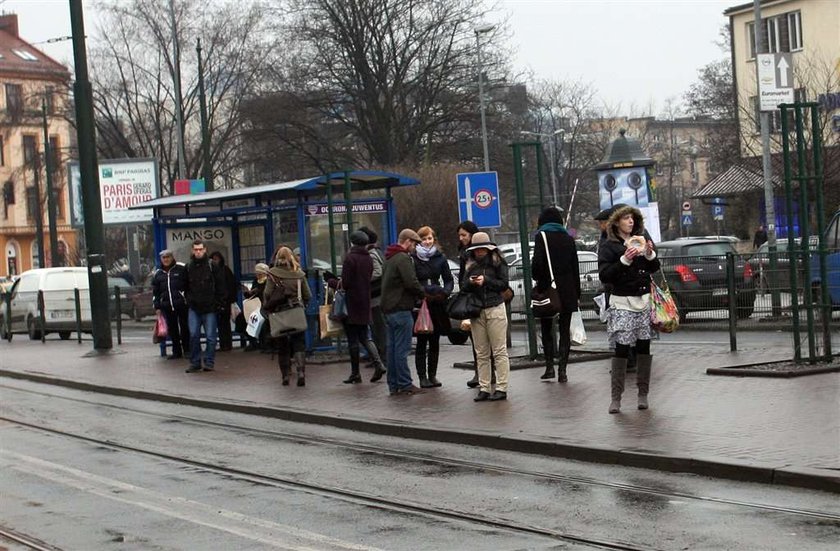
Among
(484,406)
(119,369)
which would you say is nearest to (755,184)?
(119,369)

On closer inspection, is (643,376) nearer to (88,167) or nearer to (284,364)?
(284,364)

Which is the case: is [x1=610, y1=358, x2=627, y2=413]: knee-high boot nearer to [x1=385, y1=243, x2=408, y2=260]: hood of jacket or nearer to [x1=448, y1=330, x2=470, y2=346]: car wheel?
[x1=448, y1=330, x2=470, y2=346]: car wheel

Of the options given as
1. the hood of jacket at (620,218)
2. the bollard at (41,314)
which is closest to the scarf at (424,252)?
the hood of jacket at (620,218)

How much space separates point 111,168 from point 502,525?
36894 millimetres

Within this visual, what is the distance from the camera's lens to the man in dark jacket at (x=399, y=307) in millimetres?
14359

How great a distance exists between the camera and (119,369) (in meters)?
21.0

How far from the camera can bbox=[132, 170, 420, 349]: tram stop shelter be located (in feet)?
65.9

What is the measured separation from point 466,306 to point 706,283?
6.90 metres

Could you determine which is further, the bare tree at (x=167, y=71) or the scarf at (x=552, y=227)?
the bare tree at (x=167, y=71)

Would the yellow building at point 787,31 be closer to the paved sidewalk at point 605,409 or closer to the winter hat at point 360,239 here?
the paved sidewalk at point 605,409

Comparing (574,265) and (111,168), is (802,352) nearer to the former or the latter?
(574,265)

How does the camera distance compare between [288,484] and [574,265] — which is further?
[574,265]

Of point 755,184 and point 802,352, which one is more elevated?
point 755,184

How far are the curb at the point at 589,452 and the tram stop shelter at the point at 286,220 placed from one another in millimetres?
5127
